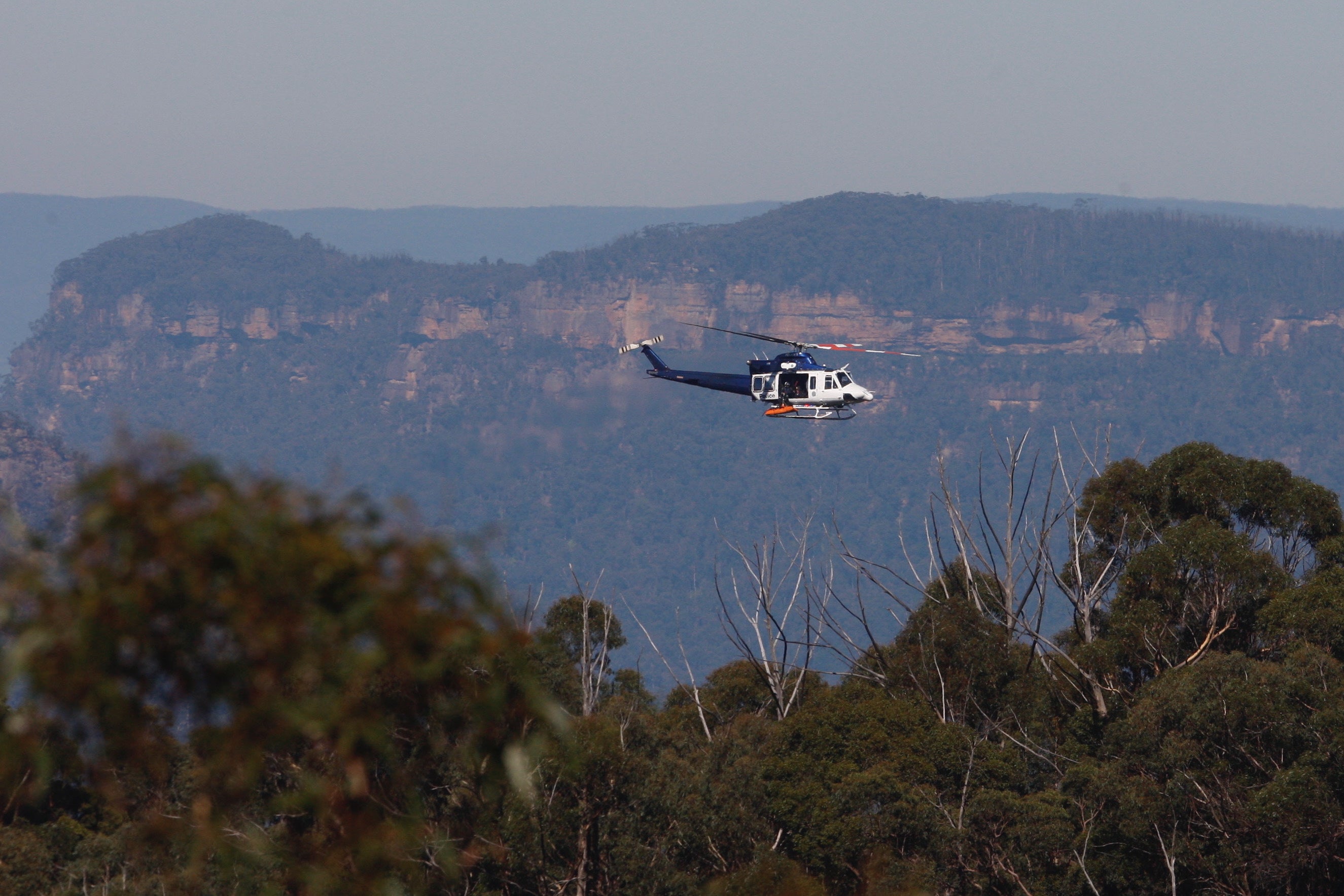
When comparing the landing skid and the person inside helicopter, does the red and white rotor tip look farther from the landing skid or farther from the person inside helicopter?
the landing skid

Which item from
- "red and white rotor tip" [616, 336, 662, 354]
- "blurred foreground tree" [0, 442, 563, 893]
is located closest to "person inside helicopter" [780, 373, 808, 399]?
"red and white rotor tip" [616, 336, 662, 354]

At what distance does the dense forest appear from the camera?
3596mm

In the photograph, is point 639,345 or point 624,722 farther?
point 639,345

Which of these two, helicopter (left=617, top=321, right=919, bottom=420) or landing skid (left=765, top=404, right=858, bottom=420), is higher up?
helicopter (left=617, top=321, right=919, bottom=420)

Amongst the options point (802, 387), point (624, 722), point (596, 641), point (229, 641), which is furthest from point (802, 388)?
point (229, 641)

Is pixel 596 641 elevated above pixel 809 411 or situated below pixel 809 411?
below

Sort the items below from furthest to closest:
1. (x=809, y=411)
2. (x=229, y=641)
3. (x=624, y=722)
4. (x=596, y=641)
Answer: (x=596, y=641) → (x=809, y=411) → (x=624, y=722) → (x=229, y=641)

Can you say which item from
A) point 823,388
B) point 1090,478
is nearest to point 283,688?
point 823,388

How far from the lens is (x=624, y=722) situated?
32.8m

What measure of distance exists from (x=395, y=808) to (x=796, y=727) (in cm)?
3082

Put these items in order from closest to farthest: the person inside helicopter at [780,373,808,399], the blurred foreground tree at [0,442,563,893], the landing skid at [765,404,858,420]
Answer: the blurred foreground tree at [0,442,563,893]
the landing skid at [765,404,858,420]
the person inside helicopter at [780,373,808,399]

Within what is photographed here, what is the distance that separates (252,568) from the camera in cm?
359

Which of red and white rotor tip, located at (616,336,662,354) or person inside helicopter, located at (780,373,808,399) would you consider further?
red and white rotor tip, located at (616,336,662,354)

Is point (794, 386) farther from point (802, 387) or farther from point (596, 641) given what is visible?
point (596, 641)
